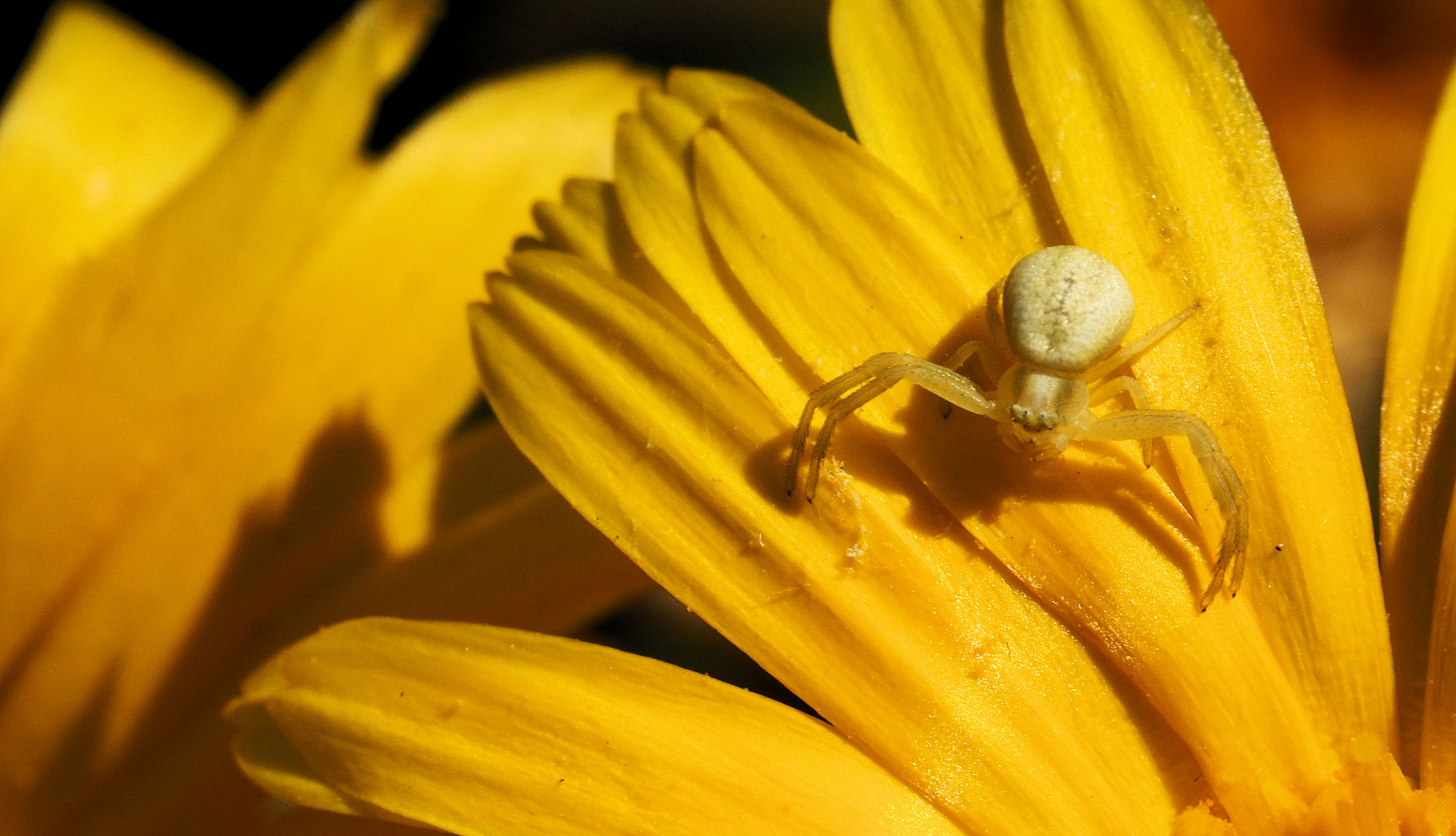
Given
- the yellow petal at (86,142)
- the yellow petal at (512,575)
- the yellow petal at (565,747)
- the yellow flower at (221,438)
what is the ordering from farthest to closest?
the yellow petal at (86,142)
the yellow flower at (221,438)
the yellow petal at (512,575)
the yellow petal at (565,747)

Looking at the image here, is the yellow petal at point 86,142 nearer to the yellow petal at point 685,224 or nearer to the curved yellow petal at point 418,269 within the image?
the curved yellow petal at point 418,269

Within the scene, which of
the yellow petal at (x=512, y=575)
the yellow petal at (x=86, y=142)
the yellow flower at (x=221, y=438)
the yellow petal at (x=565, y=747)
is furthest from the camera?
the yellow petal at (x=86, y=142)

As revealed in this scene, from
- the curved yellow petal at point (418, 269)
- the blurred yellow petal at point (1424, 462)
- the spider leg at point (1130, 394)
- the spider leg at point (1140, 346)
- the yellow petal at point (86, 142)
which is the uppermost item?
the yellow petal at point (86, 142)

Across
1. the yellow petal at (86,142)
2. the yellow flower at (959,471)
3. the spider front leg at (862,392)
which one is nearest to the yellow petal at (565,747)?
the yellow flower at (959,471)

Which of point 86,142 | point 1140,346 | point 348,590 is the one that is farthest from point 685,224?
point 86,142

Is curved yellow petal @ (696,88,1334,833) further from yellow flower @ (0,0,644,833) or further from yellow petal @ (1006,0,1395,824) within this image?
yellow flower @ (0,0,644,833)

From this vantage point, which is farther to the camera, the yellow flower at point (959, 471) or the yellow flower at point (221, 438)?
the yellow flower at point (221, 438)

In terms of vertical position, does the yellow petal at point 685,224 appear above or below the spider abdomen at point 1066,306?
above

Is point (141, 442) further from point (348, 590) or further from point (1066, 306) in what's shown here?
point (1066, 306)
